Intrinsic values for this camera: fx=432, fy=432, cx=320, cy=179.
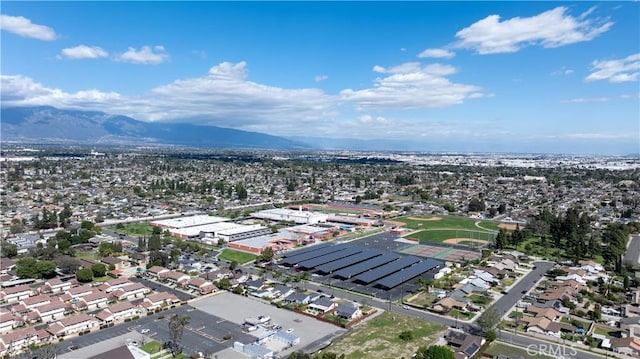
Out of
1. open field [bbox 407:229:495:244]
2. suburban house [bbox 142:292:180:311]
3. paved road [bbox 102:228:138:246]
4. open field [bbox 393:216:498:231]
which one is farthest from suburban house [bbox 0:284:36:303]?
open field [bbox 393:216:498:231]

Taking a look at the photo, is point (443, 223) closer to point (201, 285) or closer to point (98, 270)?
point (201, 285)

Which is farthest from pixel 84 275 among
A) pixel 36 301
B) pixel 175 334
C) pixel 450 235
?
pixel 450 235

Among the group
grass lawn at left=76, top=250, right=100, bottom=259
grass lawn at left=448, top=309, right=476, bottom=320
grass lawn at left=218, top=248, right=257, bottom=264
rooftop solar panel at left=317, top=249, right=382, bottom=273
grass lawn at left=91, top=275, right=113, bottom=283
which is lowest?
grass lawn at left=91, top=275, right=113, bottom=283

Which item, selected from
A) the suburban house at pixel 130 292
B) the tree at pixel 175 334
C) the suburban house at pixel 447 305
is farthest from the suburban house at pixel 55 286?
the suburban house at pixel 447 305

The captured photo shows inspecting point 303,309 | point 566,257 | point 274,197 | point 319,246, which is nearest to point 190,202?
point 274,197

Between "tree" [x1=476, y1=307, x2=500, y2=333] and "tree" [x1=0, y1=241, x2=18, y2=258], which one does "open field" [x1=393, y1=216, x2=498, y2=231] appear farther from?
"tree" [x1=0, y1=241, x2=18, y2=258]

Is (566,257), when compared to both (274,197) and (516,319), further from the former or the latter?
(274,197)
